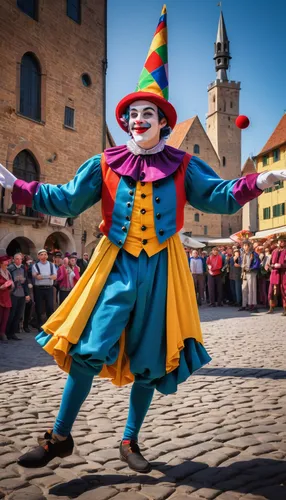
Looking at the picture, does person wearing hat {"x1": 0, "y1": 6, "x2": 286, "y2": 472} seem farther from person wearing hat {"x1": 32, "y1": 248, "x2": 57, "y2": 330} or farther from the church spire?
the church spire

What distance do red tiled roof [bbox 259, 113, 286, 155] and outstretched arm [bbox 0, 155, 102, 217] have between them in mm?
37374

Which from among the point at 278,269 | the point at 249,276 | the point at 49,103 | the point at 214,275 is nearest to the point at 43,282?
the point at 278,269

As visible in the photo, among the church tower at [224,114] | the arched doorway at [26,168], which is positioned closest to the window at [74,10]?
the arched doorway at [26,168]

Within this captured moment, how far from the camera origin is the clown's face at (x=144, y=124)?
10.3 feet

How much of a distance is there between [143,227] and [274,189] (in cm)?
3733

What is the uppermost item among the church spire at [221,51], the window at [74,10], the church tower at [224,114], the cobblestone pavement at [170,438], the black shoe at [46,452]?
the church spire at [221,51]

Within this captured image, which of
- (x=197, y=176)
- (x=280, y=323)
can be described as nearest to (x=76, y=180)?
(x=197, y=176)

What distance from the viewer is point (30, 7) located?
68.6ft

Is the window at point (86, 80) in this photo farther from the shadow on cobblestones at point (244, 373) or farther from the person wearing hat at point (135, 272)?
the person wearing hat at point (135, 272)

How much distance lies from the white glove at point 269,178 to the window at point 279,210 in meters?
36.9

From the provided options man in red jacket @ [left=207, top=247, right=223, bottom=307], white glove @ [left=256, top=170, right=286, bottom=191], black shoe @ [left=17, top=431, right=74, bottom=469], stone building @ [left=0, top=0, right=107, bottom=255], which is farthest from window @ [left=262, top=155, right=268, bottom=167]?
black shoe @ [left=17, top=431, right=74, bottom=469]

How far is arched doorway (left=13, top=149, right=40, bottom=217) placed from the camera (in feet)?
65.7

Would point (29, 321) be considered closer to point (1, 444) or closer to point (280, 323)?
point (280, 323)

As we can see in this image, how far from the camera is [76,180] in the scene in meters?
3.14
